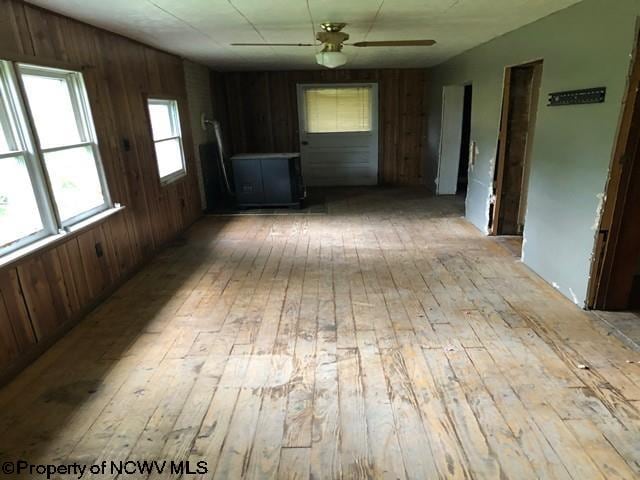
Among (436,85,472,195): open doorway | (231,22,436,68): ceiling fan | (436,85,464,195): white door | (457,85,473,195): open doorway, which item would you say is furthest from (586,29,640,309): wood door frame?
(457,85,473,195): open doorway

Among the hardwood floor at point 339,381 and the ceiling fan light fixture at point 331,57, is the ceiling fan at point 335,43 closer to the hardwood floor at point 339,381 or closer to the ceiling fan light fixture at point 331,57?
the ceiling fan light fixture at point 331,57

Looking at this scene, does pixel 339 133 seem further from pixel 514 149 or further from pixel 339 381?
pixel 339 381

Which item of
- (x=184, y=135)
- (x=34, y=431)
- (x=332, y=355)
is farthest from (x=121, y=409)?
(x=184, y=135)

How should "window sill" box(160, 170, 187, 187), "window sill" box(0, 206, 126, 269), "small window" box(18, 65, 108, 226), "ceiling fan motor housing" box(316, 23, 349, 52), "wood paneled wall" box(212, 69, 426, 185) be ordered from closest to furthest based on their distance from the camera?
"window sill" box(0, 206, 126, 269), "small window" box(18, 65, 108, 226), "ceiling fan motor housing" box(316, 23, 349, 52), "window sill" box(160, 170, 187, 187), "wood paneled wall" box(212, 69, 426, 185)

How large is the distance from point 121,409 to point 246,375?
25.5 inches

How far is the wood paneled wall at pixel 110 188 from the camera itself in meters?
2.37

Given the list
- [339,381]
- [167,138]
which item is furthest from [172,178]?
[339,381]

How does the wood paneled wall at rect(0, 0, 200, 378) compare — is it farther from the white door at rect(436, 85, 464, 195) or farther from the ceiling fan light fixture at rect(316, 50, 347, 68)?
the white door at rect(436, 85, 464, 195)

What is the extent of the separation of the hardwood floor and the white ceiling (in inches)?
85.3

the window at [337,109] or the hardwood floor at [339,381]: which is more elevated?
the window at [337,109]

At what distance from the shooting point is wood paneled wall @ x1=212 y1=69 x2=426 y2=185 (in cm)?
733

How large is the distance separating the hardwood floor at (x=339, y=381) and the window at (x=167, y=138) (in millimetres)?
1775

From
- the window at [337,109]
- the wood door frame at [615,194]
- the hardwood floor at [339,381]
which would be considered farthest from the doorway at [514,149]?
the window at [337,109]

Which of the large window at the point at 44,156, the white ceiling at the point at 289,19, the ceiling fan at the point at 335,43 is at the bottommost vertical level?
the large window at the point at 44,156
